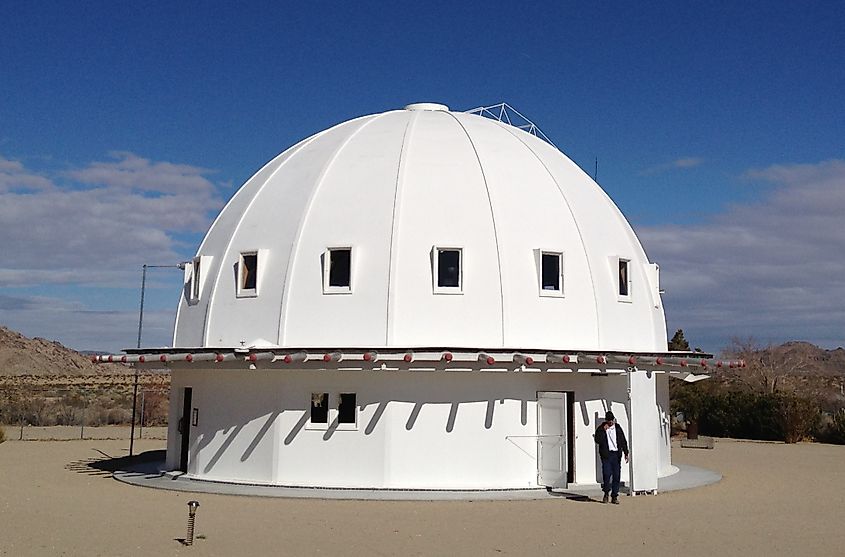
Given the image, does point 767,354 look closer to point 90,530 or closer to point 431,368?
point 431,368

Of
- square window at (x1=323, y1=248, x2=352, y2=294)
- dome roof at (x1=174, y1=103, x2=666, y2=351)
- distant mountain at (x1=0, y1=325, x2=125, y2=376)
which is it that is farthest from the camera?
distant mountain at (x1=0, y1=325, x2=125, y2=376)

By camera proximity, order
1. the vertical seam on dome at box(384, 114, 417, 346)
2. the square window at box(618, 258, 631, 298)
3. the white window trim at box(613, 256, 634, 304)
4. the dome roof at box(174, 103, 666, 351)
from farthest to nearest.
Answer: the square window at box(618, 258, 631, 298) → the white window trim at box(613, 256, 634, 304) → the dome roof at box(174, 103, 666, 351) → the vertical seam on dome at box(384, 114, 417, 346)

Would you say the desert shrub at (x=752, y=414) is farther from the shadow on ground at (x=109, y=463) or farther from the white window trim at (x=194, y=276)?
the white window trim at (x=194, y=276)

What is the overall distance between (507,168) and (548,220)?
1.78 meters

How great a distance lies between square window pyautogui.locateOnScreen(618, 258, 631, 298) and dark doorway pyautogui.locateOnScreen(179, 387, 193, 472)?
10.9 meters

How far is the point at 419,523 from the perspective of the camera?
14.3m

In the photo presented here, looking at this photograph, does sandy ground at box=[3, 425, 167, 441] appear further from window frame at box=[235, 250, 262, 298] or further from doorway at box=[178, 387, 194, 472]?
window frame at box=[235, 250, 262, 298]

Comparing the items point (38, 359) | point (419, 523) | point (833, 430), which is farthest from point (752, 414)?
point (38, 359)

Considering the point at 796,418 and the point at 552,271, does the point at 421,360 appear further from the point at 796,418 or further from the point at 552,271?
the point at 796,418

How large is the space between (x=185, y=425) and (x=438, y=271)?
24.8 feet

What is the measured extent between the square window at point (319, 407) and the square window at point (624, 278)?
7.84m

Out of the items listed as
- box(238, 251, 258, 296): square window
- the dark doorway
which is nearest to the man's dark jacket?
box(238, 251, 258, 296): square window

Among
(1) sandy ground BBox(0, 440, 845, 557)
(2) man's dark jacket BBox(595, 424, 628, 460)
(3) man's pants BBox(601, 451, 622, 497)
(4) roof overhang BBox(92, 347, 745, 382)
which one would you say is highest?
(4) roof overhang BBox(92, 347, 745, 382)

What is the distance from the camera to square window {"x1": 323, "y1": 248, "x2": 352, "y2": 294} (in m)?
19.3
